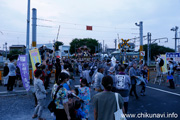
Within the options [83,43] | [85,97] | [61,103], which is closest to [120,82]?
[85,97]

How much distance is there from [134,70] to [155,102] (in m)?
1.67

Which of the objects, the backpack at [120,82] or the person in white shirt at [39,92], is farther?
the person in white shirt at [39,92]

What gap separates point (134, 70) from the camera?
755cm

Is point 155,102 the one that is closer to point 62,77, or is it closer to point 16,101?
point 62,77

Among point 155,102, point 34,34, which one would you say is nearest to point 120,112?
point 155,102

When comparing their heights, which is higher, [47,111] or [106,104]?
[106,104]

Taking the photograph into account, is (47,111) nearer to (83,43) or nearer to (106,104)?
(106,104)

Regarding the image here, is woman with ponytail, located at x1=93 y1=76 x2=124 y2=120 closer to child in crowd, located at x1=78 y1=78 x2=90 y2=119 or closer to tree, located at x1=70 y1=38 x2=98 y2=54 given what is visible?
child in crowd, located at x1=78 y1=78 x2=90 y2=119

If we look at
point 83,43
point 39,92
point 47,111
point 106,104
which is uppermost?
point 83,43

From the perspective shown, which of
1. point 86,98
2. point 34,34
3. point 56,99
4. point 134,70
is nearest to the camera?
point 56,99

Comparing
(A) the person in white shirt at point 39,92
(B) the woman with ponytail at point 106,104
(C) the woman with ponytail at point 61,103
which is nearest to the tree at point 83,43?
(A) the person in white shirt at point 39,92

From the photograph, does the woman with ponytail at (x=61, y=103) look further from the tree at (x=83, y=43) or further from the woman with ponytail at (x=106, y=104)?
the tree at (x=83, y=43)

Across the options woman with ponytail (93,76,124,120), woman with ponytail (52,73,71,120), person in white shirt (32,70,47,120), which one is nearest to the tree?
person in white shirt (32,70,47,120)

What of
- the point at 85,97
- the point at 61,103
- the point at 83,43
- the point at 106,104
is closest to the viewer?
the point at 106,104
